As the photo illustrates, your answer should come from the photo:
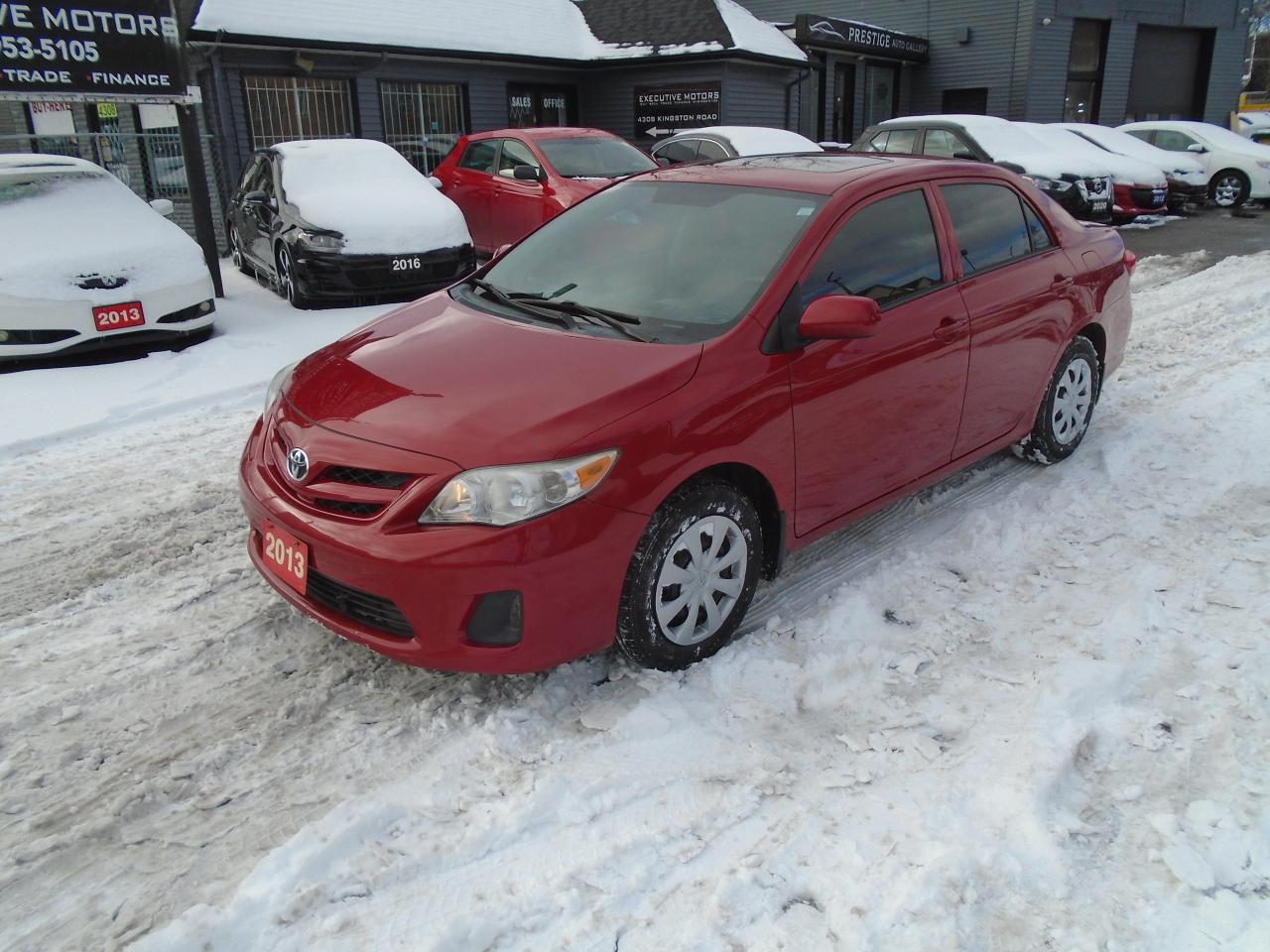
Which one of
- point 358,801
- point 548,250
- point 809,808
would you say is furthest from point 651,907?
point 548,250

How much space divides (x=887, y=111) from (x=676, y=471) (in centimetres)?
2387

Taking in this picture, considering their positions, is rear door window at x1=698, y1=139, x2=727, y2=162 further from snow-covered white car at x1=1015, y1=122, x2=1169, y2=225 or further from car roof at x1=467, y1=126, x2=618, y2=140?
snow-covered white car at x1=1015, y1=122, x2=1169, y2=225

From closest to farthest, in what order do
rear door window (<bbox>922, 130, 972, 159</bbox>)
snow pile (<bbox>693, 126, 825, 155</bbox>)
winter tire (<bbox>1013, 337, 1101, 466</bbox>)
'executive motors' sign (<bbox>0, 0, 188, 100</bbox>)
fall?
winter tire (<bbox>1013, 337, 1101, 466</bbox>), 'executive motors' sign (<bbox>0, 0, 188, 100</bbox>), snow pile (<bbox>693, 126, 825, 155</bbox>), rear door window (<bbox>922, 130, 972, 159</bbox>)

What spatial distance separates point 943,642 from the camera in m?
3.46

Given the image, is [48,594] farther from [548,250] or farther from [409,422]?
[548,250]

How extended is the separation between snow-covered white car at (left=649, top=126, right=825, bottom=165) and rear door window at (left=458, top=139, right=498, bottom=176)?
2445 mm

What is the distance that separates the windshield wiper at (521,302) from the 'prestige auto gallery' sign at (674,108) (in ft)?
50.9

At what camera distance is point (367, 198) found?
940 cm

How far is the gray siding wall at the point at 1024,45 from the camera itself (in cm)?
2256

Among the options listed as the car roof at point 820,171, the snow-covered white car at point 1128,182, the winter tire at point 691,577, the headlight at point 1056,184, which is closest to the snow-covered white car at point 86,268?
the car roof at point 820,171

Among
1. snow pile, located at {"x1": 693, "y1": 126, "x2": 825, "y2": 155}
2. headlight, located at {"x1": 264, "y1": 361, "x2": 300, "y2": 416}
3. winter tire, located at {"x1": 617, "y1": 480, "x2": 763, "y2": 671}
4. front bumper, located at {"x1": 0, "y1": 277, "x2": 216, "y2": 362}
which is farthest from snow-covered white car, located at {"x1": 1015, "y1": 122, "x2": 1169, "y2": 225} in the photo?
headlight, located at {"x1": 264, "y1": 361, "x2": 300, "y2": 416}

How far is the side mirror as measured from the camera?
330 centimetres

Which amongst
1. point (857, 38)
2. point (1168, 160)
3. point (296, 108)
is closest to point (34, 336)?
point (296, 108)

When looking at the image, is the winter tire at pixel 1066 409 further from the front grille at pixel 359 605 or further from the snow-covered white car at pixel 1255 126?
the snow-covered white car at pixel 1255 126
